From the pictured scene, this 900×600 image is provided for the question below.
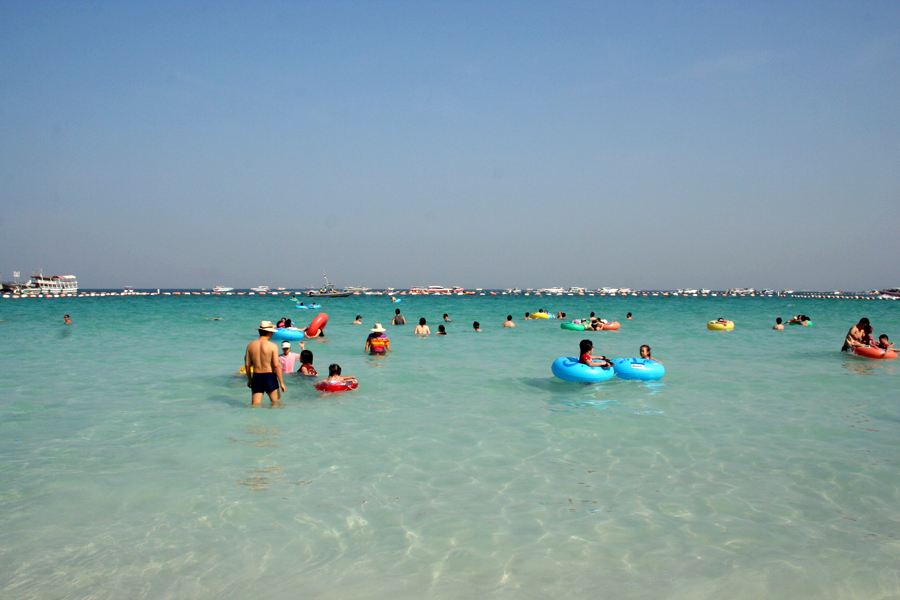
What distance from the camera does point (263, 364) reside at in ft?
30.3

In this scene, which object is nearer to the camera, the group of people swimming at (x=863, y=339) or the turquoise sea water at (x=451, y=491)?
the turquoise sea water at (x=451, y=491)

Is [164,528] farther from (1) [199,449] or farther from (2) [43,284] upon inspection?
(2) [43,284]

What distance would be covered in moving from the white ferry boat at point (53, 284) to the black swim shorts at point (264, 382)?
106 meters

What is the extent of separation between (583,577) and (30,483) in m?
5.82

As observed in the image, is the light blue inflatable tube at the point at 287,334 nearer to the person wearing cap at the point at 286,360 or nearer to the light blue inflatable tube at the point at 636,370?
the person wearing cap at the point at 286,360

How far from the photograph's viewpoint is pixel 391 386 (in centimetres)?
1203

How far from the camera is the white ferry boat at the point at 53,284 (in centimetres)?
9556

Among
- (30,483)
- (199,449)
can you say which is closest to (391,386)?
(199,449)

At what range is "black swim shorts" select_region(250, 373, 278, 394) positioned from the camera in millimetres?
9341

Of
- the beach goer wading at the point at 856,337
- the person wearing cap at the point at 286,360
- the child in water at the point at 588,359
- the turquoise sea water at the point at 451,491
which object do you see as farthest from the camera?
the beach goer wading at the point at 856,337

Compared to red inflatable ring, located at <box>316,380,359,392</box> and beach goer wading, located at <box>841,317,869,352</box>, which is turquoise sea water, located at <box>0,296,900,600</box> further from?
beach goer wading, located at <box>841,317,869,352</box>

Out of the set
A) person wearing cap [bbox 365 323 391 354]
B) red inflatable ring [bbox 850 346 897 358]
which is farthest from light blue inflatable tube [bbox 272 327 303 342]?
red inflatable ring [bbox 850 346 897 358]

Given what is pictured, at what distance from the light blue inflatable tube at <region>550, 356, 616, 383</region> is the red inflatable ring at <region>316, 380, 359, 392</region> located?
14.2ft

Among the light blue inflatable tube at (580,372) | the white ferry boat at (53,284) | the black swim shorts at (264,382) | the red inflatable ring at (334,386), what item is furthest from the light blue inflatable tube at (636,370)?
the white ferry boat at (53,284)
